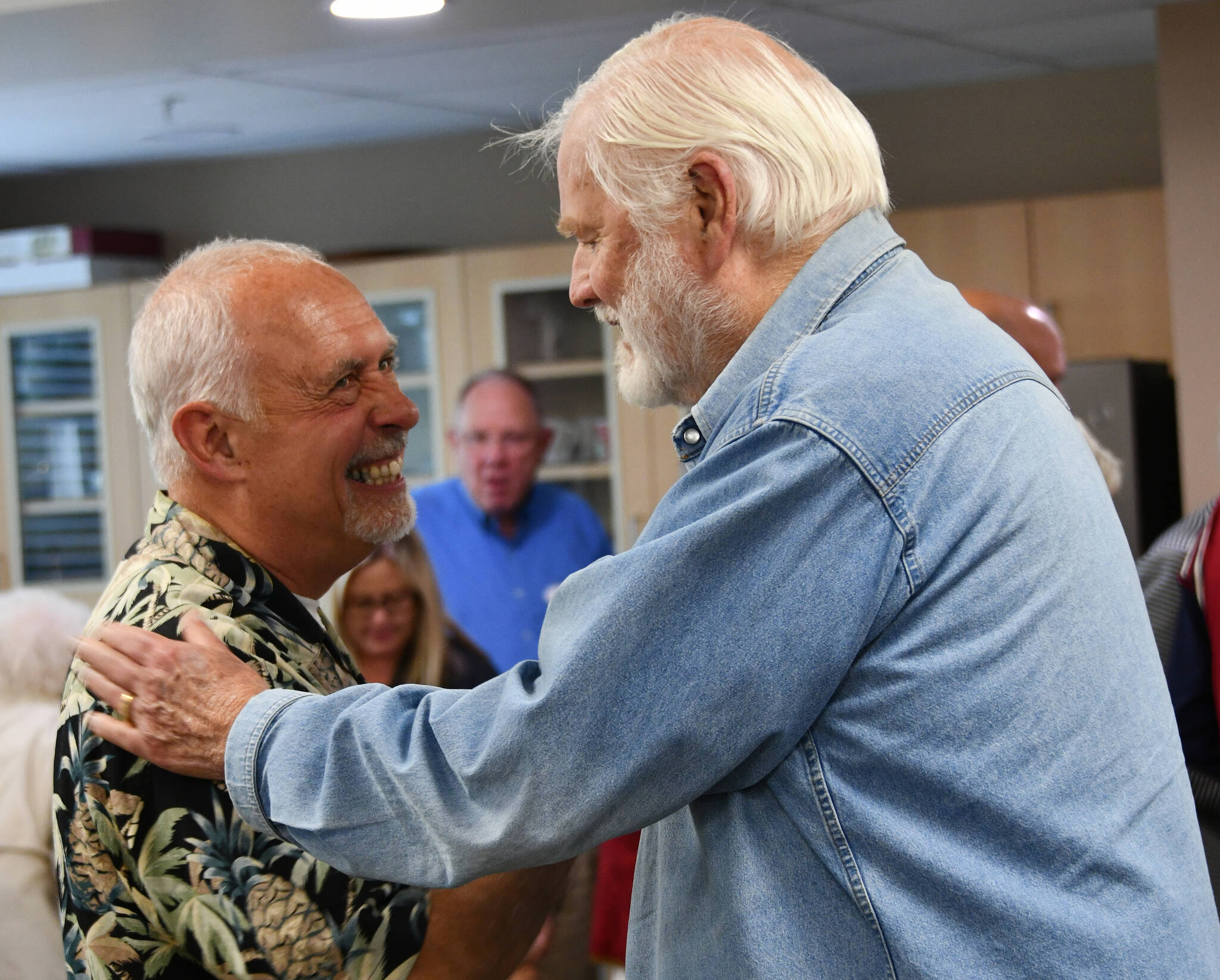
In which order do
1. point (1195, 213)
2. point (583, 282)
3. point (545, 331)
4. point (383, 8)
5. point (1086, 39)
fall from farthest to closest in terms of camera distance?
point (545, 331) → point (1086, 39) → point (1195, 213) → point (383, 8) → point (583, 282)

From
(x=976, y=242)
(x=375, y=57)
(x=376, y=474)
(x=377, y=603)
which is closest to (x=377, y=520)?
(x=376, y=474)

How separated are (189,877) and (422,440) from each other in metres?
3.39

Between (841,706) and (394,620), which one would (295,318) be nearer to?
(841,706)

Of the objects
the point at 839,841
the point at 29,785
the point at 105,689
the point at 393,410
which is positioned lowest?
the point at 29,785

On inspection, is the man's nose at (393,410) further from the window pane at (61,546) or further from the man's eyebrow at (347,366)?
the window pane at (61,546)

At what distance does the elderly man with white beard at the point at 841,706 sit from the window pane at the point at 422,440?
3420mm

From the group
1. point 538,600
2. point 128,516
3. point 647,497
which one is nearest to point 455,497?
point 538,600

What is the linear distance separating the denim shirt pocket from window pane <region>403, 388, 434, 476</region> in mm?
3511

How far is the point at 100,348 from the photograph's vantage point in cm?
461

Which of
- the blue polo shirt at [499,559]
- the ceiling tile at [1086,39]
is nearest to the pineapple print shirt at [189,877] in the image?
the blue polo shirt at [499,559]

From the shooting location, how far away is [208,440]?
4.10ft

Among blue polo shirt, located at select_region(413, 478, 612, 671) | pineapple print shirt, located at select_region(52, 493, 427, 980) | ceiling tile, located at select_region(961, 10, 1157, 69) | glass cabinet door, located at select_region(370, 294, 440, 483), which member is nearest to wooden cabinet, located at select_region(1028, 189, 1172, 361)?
ceiling tile, located at select_region(961, 10, 1157, 69)

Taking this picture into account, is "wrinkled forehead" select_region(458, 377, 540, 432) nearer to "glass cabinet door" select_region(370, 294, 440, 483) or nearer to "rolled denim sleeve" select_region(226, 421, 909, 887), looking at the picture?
"glass cabinet door" select_region(370, 294, 440, 483)

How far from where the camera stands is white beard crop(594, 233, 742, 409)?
1.01 m
